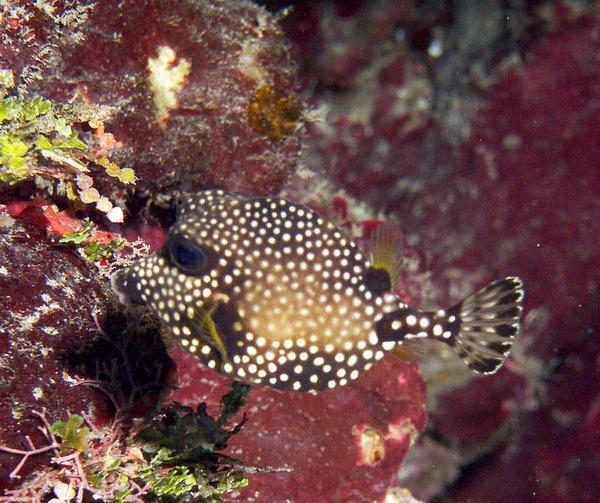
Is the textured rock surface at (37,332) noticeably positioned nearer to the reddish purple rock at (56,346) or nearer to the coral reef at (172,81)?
the reddish purple rock at (56,346)

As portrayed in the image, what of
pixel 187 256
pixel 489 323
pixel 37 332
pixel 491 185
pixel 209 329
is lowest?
pixel 491 185

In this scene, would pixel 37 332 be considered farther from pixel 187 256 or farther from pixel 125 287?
pixel 187 256

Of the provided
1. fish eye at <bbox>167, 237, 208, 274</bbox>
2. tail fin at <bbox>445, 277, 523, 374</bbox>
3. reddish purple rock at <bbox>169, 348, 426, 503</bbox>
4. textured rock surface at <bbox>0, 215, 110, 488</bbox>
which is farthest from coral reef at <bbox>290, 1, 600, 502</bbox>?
textured rock surface at <bbox>0, 215, 110, 488</bbox>

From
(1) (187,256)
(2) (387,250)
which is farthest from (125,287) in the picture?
(2) (387,250)

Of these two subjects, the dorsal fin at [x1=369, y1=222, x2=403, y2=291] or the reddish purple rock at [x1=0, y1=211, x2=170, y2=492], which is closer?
the reddish purple rock at [x1=0, y1=211, x2=170, y2=492]

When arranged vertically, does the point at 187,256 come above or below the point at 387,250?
above

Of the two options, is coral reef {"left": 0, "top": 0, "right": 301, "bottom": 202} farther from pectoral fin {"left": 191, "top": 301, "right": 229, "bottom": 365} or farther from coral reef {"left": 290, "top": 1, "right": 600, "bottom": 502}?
coral reef {"left": 290, "top": 1, "right": 600, "bottom": 502}
